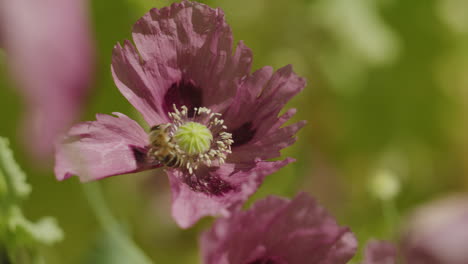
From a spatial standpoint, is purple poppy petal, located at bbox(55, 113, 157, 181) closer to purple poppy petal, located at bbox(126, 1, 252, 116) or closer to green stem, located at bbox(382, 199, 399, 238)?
purple poppy petal, located at bbox(126, 1, 252, 116)

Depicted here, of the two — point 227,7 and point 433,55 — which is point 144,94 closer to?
point 227,7

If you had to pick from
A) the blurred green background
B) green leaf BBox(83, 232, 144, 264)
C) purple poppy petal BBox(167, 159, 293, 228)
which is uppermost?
the blurred green background

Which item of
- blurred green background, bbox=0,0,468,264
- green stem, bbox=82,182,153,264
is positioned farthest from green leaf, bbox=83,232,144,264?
blurred green background, bbox=0,0,468,264

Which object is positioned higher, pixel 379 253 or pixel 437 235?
pixel 437 235

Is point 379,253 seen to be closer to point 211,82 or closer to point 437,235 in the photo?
point 211,82

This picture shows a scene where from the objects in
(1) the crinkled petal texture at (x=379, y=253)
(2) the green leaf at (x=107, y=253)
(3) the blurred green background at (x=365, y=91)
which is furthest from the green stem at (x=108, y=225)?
(3) the blurred green background at (x=365, y=91)

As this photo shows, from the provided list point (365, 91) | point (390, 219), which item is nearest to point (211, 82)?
point (390, 219)
